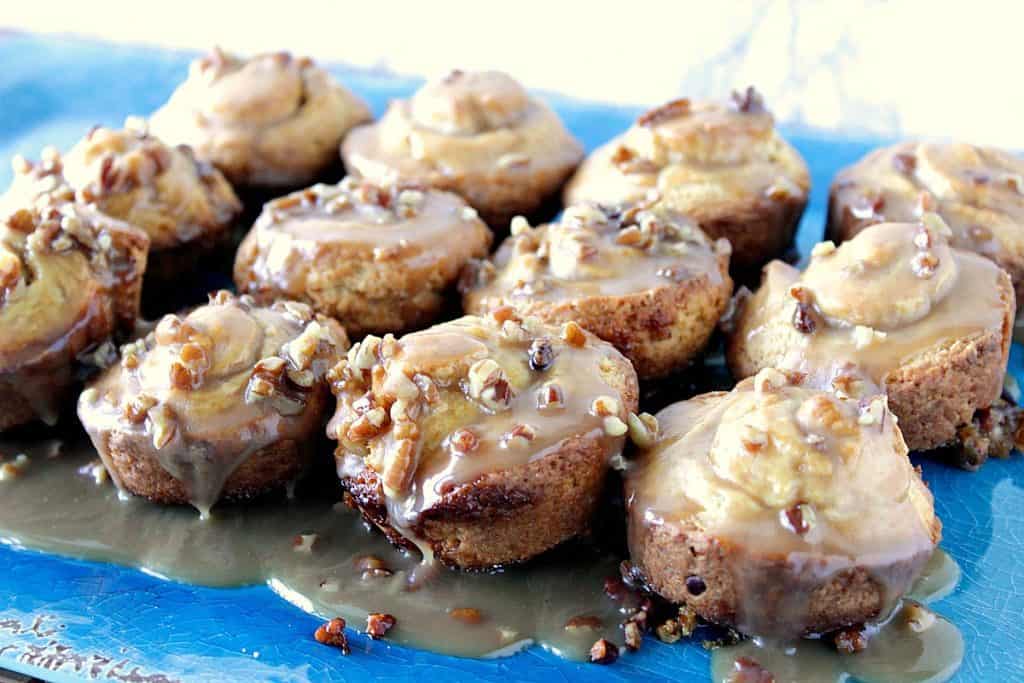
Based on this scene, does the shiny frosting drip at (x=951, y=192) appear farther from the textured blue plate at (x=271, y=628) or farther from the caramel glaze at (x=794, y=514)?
the caramel glaze at (x=794, y=514)

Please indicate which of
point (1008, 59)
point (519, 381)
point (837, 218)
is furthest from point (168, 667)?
point (1008, 59)

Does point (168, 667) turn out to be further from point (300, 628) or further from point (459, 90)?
point (459, 90)

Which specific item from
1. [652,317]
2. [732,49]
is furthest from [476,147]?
[732,49]

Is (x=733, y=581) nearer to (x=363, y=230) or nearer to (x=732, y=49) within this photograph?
(x=363, y=230)

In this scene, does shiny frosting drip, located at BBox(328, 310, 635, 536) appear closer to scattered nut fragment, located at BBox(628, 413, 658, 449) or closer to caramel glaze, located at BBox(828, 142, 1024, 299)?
scattered nut fragment, located at BBox(628, 413, 658, 449)

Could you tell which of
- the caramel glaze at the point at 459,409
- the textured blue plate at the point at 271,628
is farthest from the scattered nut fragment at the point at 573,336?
the textured blue plate at the point at 271,628
